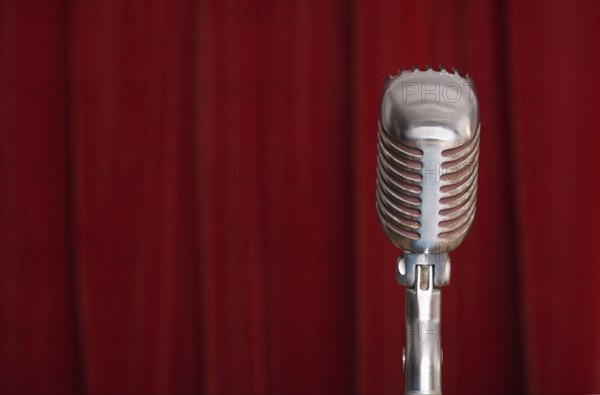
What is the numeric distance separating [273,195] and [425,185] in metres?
0.86

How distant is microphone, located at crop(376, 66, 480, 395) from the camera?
1.54 feet

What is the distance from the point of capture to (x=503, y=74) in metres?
1.30

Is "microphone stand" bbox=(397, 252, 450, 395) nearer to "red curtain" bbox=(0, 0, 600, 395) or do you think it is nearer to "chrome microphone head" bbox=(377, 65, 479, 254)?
"chrome microphone head" bbox=(377, 65, 479, 254)

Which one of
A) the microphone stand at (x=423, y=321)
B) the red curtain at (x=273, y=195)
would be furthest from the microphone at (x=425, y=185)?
the red curtain at (x=273, y=195)

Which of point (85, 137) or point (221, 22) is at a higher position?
point (221, 22)

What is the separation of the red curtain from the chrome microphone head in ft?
2.54

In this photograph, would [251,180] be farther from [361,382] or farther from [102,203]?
[361,382]

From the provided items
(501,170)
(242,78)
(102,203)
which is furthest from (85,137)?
(501,170)

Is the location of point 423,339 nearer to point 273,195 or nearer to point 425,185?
point 425,185

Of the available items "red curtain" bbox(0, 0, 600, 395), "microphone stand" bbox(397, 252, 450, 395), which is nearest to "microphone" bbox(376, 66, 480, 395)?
"microphone stand" bbox(397, 252, 450, 395)

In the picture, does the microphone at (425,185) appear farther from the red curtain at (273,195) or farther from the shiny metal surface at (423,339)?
the red curtain at (273,195)

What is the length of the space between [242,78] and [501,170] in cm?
50

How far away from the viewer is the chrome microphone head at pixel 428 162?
18.4 inches

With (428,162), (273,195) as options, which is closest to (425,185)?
(428,162)
